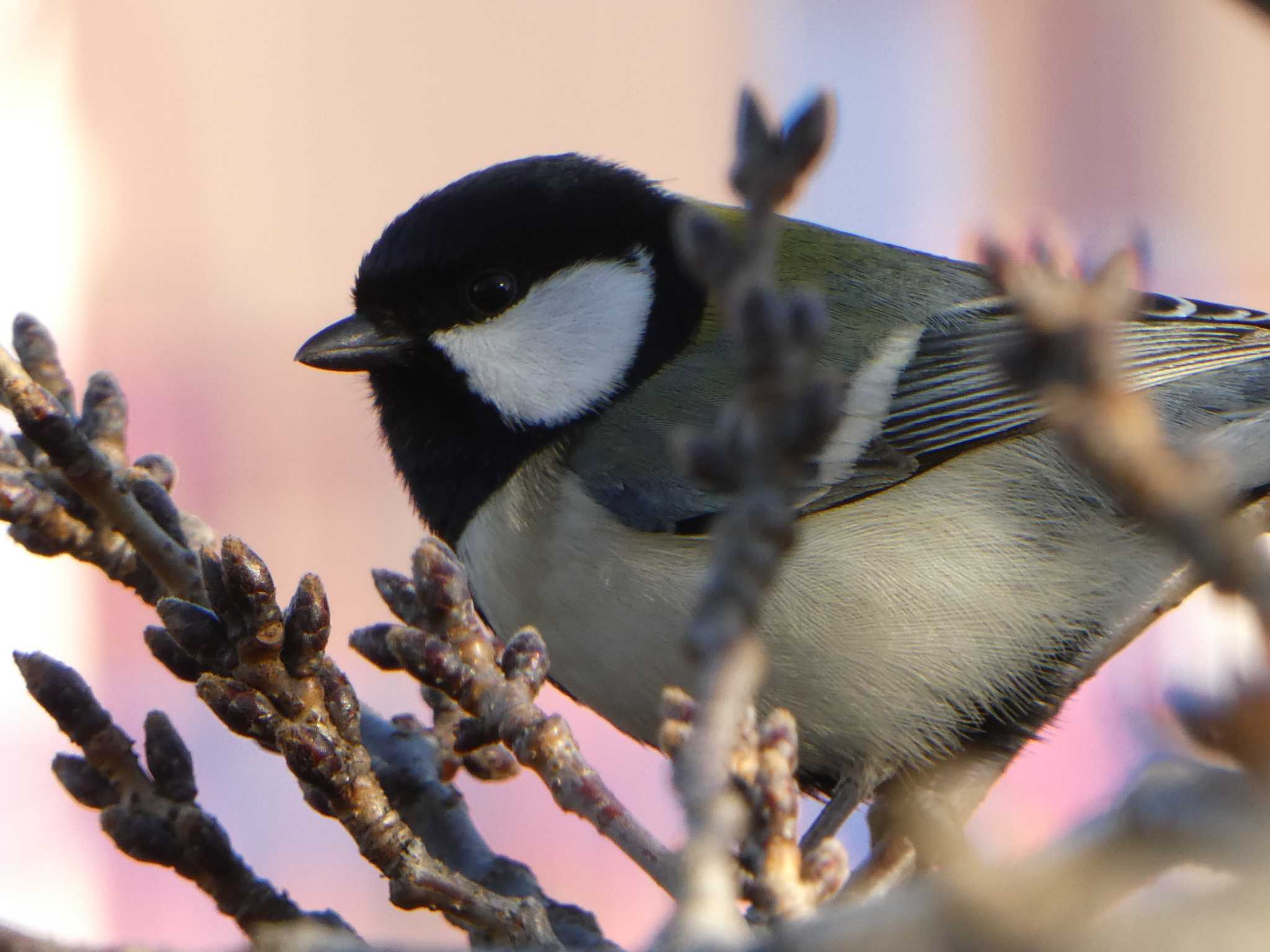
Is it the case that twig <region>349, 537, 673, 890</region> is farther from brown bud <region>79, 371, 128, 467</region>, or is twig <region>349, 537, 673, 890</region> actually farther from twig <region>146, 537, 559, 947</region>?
brown bud <region>79, 371, 128, 467</region>

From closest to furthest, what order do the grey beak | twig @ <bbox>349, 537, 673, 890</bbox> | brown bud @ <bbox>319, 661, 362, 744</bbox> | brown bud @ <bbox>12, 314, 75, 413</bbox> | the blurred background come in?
twig @ <bbox>349, 537, 673, 890</bbox>
brown bud @ <bbox>319, 661, 362, 744</bbox>
brown bud @ <bbox>12, 314, 75, 413</bbox>
the grey beak
the blurred background

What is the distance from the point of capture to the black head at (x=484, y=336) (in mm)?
1713

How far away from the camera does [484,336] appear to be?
1729mm

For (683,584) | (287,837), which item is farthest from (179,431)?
(683,584)

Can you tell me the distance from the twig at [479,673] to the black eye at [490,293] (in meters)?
0.70

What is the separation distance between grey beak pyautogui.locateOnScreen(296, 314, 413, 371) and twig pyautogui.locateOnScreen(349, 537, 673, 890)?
0.66 m

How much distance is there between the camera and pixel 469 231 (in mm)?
1706

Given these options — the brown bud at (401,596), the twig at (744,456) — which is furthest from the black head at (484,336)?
the twig at (744,456)

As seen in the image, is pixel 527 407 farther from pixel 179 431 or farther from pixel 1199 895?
pixel 179 431

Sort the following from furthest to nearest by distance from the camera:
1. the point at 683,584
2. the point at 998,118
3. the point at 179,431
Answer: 1. the point at 998,118
2. the point at 179,431
3. the point at 683,584

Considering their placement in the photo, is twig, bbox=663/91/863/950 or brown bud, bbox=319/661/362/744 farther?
brown bud, bbox=319/661/362/744

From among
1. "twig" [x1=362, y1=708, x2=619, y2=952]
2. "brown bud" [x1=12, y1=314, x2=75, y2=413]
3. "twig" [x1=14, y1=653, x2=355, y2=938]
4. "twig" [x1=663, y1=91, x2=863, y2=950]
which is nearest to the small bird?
"twig" [x1=362, y1=708, x2=619, y2=952]

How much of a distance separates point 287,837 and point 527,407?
2.41 m

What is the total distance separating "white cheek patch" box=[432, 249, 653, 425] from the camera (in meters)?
1.73
